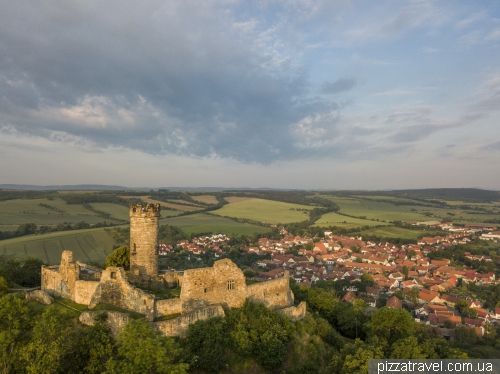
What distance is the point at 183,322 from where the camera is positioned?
20031mm

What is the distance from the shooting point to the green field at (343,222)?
465 ft

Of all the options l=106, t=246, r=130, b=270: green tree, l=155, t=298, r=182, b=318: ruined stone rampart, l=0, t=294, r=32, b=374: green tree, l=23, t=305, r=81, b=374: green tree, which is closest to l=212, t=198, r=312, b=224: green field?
l=106, t=246, r=130, b=270: green tree

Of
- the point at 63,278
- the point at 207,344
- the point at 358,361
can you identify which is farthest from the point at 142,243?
the point at 358,361

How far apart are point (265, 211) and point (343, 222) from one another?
126ft

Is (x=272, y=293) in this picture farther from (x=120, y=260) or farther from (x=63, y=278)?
(x=120, y=260)

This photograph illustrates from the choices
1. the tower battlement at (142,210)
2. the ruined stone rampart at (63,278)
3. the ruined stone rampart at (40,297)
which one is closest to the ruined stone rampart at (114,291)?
the ruined stone rampart at (63,278)

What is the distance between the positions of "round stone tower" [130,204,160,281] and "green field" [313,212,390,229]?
395ft

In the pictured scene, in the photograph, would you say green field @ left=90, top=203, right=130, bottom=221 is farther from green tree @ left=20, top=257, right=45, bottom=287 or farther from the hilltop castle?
the hilltop castle

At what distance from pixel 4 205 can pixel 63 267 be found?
106 metres

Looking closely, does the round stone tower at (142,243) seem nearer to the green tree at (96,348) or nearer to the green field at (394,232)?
the green tree at (96,348)

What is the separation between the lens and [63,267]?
24.3m

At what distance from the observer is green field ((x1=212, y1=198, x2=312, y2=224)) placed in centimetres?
14888

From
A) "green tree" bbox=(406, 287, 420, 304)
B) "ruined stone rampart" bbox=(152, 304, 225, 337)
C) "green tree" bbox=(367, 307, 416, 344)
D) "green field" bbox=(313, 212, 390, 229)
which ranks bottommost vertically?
"green tree" bbox=(406, 287, 420, 304)

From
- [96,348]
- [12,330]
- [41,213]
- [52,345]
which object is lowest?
[41,213]
